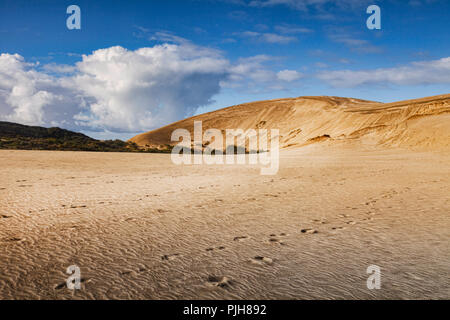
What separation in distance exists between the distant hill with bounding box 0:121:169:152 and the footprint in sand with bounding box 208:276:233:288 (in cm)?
2997

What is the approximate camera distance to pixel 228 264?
3.52m

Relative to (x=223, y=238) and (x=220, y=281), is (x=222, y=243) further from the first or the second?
(x=220, y=281)

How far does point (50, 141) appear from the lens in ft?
107

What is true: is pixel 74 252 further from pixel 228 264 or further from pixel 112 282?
pixel 228 264

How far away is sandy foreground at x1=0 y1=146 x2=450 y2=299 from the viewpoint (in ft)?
9.71

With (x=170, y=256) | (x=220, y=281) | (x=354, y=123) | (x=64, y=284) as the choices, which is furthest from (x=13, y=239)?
(x=354, y=123)

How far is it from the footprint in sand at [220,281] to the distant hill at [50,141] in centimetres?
2997

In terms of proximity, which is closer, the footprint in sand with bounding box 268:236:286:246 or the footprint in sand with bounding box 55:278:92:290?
the footprint in sand with bounding box 55:278:92:290

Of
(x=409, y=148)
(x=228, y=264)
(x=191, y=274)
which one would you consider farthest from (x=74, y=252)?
(x=409, y=148)

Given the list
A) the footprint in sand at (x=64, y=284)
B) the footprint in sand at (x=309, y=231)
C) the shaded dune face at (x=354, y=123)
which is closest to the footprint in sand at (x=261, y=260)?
the footprint in sand at (x=309, y=231)

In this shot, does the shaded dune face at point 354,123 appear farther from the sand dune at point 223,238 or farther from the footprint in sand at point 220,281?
the footprint in sand at point 220,281

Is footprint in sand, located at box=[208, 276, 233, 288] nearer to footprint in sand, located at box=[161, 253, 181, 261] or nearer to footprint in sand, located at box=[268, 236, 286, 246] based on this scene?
footprint in sand, located at box=[161, 253, 181, 261]

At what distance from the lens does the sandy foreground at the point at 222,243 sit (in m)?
2.96

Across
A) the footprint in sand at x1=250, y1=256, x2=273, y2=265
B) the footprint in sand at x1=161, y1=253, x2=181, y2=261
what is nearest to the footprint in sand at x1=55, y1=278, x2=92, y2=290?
the footprint in sand at x1=161, y1=253, x2=181, y2=261
